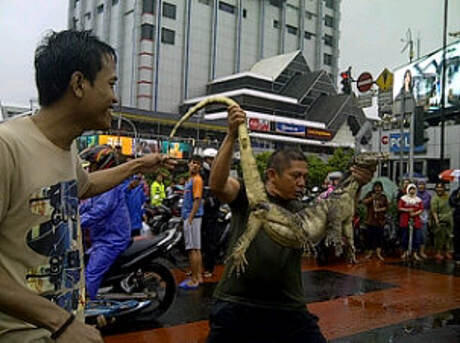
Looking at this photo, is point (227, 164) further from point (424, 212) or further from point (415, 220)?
point (424, 212)

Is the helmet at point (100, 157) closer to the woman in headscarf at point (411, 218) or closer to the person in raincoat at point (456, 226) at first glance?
the woman in headscarf at point (411, 218)

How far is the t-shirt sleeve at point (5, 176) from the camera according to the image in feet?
4.75

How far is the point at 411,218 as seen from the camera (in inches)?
400

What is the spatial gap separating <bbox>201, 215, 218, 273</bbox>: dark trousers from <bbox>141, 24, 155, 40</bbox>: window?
46.0 metres

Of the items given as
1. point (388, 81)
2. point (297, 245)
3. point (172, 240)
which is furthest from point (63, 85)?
point (388, 81)

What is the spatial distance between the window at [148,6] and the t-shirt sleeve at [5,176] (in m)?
52.6

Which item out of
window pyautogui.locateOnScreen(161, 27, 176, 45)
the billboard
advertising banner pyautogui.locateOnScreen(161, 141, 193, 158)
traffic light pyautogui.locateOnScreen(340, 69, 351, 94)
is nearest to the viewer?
advertising banner pyautogui.locateOnScreen(161, 141, 193, 158)

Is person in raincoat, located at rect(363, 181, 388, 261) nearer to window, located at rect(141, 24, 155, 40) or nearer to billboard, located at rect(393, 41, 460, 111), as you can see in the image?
billboard, located at rect(393, 41, 460, 111)

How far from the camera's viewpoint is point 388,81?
1400 cm

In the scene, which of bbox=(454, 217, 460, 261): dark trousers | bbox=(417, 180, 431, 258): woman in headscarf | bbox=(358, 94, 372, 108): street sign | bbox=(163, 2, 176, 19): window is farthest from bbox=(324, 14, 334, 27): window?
bbox=(454, 217, 460, 261): dark trousers

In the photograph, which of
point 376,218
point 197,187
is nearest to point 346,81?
point 376,218

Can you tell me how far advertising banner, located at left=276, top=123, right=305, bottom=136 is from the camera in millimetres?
49812

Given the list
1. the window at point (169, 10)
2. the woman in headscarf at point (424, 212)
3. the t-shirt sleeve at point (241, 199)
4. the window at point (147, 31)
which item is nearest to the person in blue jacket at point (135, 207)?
the t-shirt sleeve at point (241, 199)

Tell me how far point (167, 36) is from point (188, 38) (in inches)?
107
